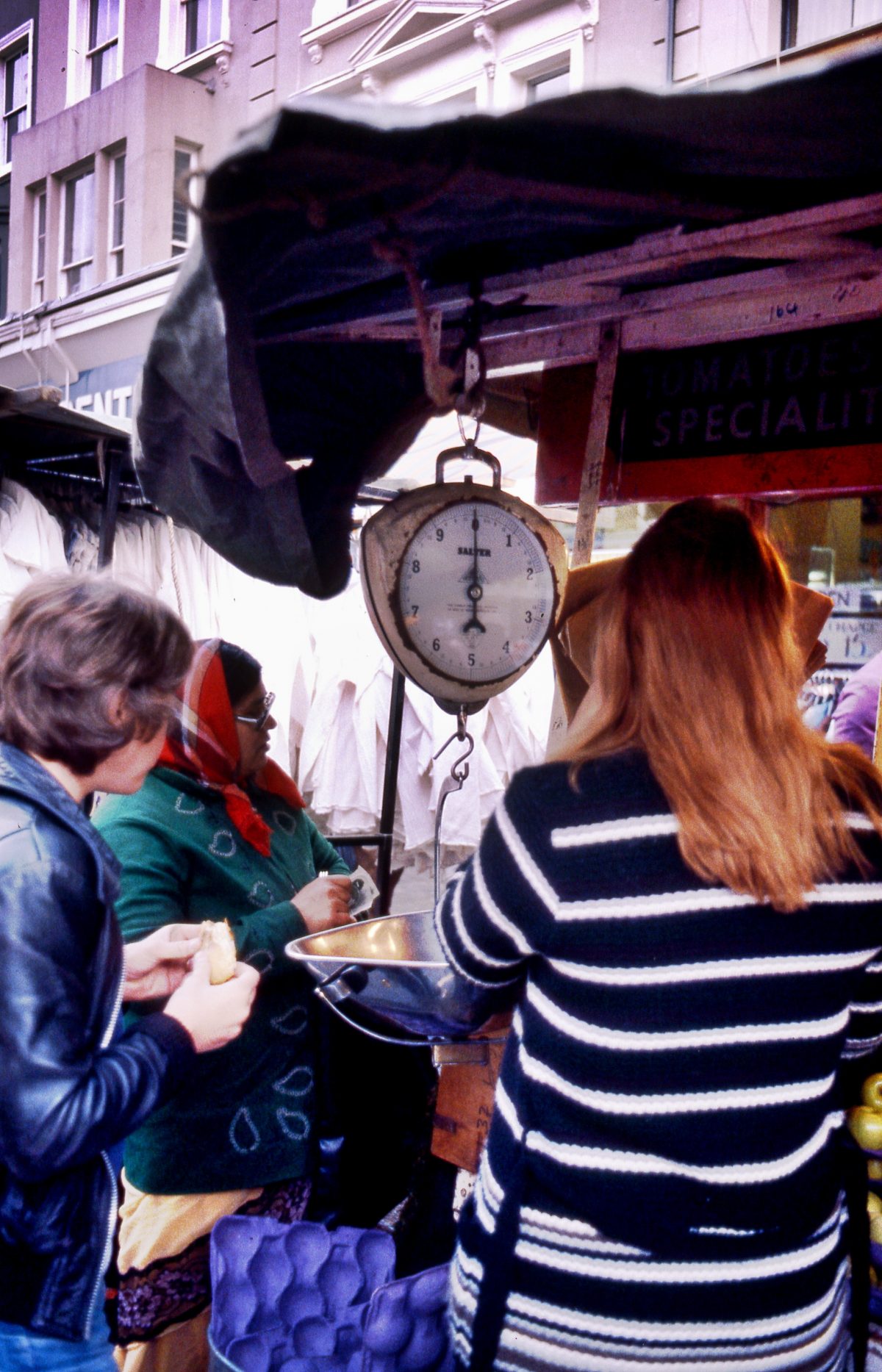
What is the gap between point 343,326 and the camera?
206 cm

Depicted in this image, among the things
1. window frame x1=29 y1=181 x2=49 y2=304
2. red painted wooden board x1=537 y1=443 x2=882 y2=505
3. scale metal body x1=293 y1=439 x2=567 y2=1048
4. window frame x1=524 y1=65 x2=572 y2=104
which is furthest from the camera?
window frame x1=29 y1=181 x2=49 y2=304

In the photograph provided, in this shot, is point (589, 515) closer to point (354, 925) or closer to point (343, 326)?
point (343, 326)

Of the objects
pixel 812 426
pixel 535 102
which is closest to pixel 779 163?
pixel 535 102

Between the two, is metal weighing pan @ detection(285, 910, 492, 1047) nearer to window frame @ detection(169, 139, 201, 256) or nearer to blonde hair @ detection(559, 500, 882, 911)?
blonde hair @ detection(559, 500, 882, 911)

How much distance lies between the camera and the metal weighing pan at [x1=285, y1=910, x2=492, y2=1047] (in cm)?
169

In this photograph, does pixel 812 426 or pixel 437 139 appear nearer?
pixel 437 139

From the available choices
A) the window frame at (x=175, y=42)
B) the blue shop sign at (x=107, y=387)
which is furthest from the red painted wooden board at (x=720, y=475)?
the window frame at (x=175, y=42)

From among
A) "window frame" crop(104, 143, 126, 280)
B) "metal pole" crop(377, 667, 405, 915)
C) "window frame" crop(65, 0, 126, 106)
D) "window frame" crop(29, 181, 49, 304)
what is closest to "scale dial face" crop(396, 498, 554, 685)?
"metal pole" crop(377, 667, 405, 915)

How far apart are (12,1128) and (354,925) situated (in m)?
0.78

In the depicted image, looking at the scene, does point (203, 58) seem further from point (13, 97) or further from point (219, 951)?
point (219, 951)

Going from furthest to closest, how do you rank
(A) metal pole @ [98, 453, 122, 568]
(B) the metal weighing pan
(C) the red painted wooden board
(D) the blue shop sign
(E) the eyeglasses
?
(D) the blue shop sign → (A) metal pole @ [98, 453, 122, 568] → (C) the red painted wooden board → (E) the eyeglasses → (B) the metal weighing pan

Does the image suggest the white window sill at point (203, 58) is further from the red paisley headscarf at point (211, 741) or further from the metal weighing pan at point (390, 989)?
the metal weighing pan at point (390, 989)

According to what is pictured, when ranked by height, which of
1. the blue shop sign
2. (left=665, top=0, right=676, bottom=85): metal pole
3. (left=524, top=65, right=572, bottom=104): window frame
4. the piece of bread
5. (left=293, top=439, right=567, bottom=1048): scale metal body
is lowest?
the piece of bread

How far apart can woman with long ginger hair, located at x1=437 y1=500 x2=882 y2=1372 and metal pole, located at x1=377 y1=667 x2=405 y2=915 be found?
232 cm
